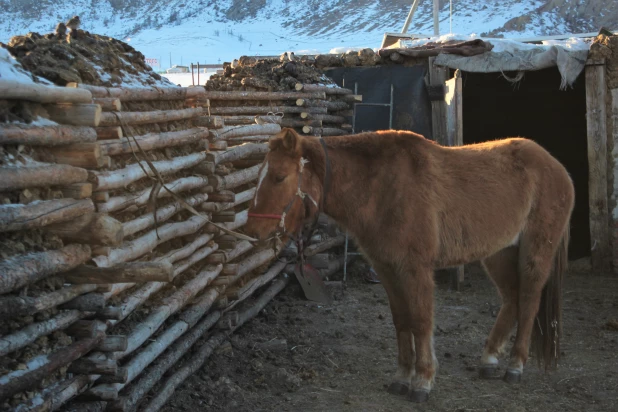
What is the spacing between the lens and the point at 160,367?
5129 mm

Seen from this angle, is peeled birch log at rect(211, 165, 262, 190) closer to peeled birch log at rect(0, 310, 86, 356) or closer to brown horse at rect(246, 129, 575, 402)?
brown horse at rect(246, 129, 575, 402)

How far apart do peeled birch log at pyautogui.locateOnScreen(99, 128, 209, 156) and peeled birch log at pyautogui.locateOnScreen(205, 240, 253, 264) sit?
1077 millimetres

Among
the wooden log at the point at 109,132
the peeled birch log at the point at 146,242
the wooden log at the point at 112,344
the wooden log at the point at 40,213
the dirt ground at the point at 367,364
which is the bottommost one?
the dirt ground at the point at 367,364

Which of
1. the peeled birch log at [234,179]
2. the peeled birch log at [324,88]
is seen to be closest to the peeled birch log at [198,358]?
the peeled birch log at [234,179]

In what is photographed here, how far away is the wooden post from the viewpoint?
32.2ft

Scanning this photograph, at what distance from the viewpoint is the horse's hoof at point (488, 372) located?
20.2 ft

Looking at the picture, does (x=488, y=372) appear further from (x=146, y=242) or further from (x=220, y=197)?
(x=146, y=242)

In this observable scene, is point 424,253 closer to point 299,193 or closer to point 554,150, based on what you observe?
point 299,193

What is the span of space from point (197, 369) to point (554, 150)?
31.0 feet

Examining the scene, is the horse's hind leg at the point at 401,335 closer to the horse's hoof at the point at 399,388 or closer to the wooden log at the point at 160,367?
the horse's hoof at the point at 399,388

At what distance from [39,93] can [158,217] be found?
176 cm

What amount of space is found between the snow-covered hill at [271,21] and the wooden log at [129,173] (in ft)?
143

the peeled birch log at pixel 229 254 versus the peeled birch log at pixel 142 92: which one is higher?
the peeled birch log at pixel 142 92

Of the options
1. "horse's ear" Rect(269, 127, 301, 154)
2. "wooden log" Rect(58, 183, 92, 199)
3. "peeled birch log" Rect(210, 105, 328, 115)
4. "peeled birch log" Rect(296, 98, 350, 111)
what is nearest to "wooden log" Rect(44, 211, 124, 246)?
"wooden log" Rect(58, 183, 92, 199)
